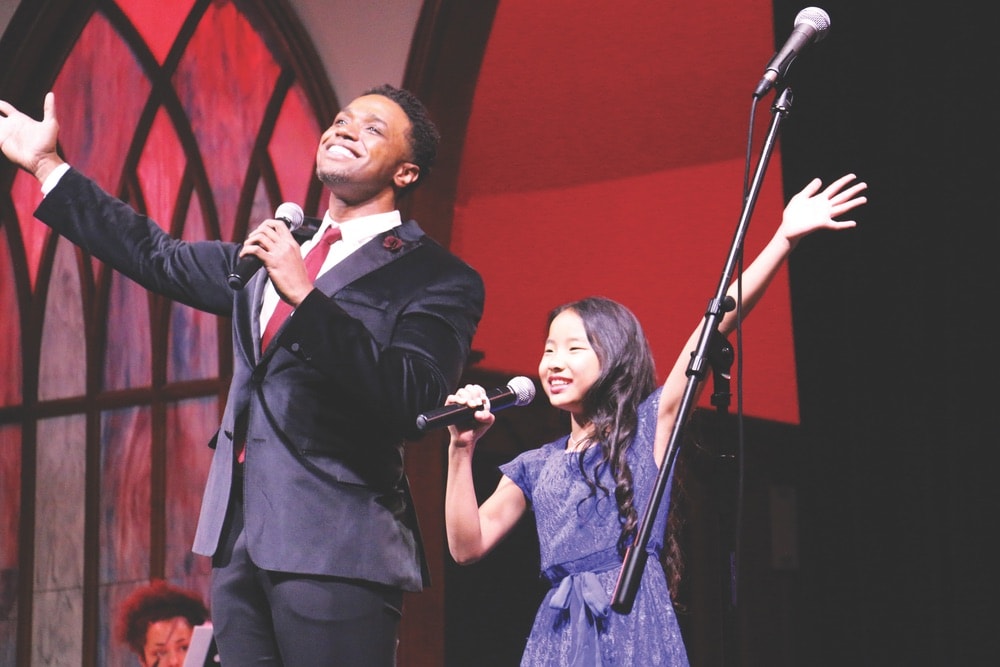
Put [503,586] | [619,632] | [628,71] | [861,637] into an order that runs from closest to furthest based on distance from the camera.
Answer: [619,632] < [861,637] < [503,586] < [628,71]

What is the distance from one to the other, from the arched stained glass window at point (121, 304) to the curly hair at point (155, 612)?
539 mm

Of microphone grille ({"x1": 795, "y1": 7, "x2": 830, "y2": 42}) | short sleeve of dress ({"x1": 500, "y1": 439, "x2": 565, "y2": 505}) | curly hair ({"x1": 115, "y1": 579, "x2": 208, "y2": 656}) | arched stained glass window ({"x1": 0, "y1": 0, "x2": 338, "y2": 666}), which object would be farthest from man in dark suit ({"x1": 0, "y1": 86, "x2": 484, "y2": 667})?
arched stained glass window ({"x1": 0, "y1": 0, "x2": 338, "y2": 666})

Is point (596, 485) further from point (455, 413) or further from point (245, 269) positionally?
point (245, 269)

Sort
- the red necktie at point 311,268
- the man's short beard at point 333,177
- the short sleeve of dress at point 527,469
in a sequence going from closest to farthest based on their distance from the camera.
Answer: the red necktie at point 311,268
the man's short beard at point 333,177
the short sleeve of dress at point 527,469

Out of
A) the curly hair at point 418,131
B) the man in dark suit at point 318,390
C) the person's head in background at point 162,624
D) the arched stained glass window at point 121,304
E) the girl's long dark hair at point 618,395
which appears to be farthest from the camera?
the arched stained glass window at point 121,304

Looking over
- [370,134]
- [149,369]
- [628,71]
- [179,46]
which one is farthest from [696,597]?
[370,134]

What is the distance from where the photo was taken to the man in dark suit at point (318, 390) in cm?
168

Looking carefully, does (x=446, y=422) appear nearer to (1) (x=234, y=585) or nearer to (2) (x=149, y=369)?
(1) (x=234, y=585)

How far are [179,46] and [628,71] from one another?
74.1 inches

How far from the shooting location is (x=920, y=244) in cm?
249

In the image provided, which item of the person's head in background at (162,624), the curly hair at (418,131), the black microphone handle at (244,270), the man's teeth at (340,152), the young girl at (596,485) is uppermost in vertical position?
the curly hair at (418,131)

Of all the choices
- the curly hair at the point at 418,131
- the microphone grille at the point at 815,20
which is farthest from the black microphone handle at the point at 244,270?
the microphone grille at the point at 815,20

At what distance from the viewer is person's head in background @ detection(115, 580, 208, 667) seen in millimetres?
3541

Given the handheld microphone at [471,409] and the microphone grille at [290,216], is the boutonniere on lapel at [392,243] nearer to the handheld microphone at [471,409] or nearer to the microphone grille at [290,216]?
the microphone grille at [290,216]
